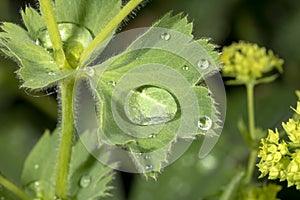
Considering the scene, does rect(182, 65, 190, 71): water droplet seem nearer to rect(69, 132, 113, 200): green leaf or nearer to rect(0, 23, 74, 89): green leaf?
rect(0, 23, 74, 89): green leaf

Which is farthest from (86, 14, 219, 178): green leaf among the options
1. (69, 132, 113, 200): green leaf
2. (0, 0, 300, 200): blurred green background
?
(0, 0, 300, 200): blurred green background

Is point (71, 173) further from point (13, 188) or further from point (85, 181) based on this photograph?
point (13, 188)

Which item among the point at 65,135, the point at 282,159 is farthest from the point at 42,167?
the point at 282,159

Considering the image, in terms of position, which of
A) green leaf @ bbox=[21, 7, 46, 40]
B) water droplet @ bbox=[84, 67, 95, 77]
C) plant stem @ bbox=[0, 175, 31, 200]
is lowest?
plant stem @ bbox=[0, 175, 31, 200]

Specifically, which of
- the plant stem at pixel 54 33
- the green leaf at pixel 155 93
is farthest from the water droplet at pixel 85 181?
the plant stem at pixel 54 33

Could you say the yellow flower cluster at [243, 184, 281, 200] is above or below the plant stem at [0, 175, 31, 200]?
above

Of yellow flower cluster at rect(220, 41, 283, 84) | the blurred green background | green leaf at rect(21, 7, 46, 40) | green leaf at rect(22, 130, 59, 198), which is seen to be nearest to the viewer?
green leaf at rect(21, 7, 46, 40)
